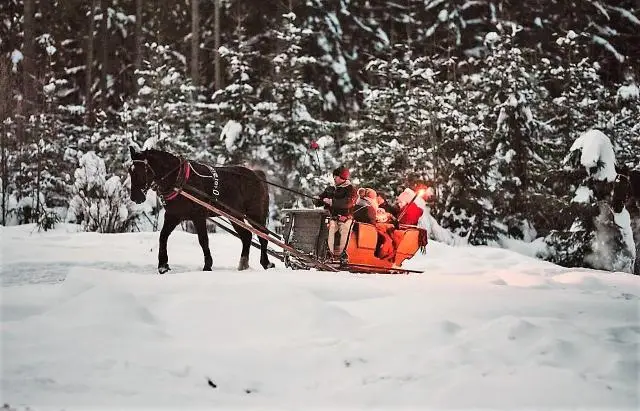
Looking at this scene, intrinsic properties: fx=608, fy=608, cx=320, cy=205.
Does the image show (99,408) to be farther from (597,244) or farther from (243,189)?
(597,244)

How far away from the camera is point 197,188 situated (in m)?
9.17

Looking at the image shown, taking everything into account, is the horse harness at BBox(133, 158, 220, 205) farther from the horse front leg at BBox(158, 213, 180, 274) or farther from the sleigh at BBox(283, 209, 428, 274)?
the sleigh at BBox(283, 209, 428, 274)

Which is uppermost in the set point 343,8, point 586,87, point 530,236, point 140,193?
point 343,8

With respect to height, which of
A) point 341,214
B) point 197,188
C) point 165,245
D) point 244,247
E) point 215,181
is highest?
point 215,181

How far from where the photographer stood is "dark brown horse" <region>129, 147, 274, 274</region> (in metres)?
8.65

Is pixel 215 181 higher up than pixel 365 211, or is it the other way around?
pixel 215 181

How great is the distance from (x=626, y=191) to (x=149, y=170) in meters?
11.7

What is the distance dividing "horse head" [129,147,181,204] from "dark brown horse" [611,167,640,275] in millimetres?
10890

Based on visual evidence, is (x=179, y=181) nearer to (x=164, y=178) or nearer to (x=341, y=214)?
(x=164, y=178)

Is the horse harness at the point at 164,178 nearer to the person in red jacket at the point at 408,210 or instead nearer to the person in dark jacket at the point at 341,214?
the person in dark jacket at the point at 341,214

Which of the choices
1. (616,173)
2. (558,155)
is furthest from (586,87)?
(616,173)

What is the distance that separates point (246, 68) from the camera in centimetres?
2136

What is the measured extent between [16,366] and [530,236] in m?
18.8

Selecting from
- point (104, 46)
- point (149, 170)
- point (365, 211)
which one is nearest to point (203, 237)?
point (149, 170)
